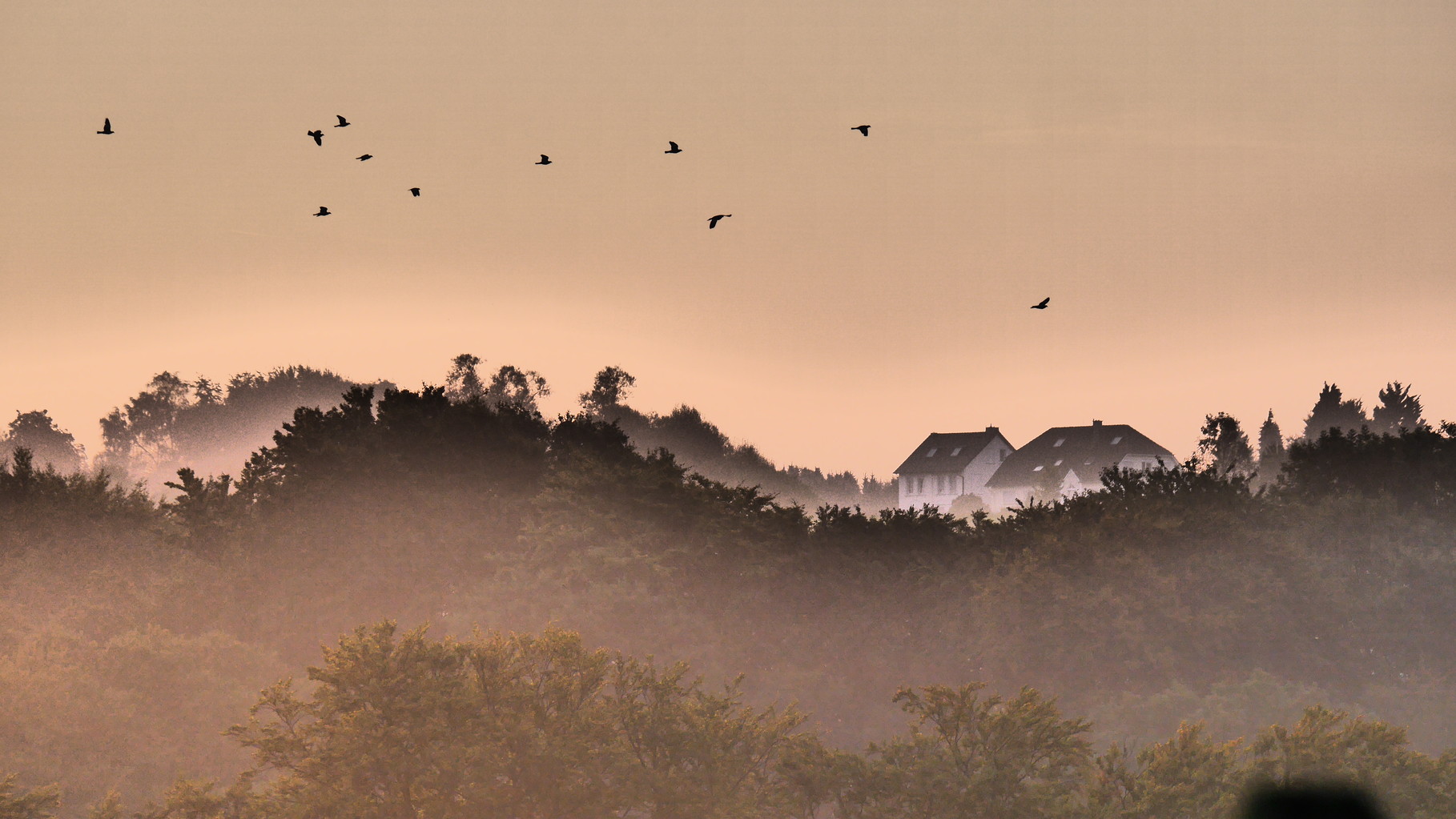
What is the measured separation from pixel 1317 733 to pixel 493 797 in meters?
11.4

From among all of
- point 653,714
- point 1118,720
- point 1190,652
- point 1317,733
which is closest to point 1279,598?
point 1190,652

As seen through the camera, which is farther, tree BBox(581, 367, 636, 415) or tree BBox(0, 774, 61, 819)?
tree BBox(581, 367, 636, 415)

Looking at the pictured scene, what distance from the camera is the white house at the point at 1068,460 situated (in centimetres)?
9706

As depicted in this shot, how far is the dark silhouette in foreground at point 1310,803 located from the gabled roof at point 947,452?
89246 mm

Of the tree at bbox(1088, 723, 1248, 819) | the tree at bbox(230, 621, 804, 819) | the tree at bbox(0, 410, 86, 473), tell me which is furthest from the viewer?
the tree at bbox(0, 410, 86, 473)

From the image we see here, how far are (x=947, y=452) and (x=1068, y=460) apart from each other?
42.4 feet

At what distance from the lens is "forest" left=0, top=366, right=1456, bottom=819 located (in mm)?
19781

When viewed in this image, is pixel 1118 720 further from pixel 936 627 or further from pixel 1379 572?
pixel 1379 572

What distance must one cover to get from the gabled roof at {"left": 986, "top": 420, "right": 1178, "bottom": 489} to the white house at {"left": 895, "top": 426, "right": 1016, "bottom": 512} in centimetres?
151

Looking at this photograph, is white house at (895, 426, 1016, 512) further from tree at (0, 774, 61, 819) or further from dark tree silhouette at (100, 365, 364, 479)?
tree at (0, 774, 61, 819)

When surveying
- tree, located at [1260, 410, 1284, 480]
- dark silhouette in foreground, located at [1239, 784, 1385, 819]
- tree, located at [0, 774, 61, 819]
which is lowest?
dark silhouette in foreground, located at [1239, 784, 1385, 819]

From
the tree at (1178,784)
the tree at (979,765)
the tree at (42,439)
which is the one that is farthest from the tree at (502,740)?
the tree at (42,439)

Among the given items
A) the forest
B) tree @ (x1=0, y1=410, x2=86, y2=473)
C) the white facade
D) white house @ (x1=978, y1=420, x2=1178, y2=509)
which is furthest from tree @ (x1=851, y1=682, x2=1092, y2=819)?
tree @ (x1=0, y1=410, x2=86, y2=473)

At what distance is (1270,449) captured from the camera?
90.2 meters
